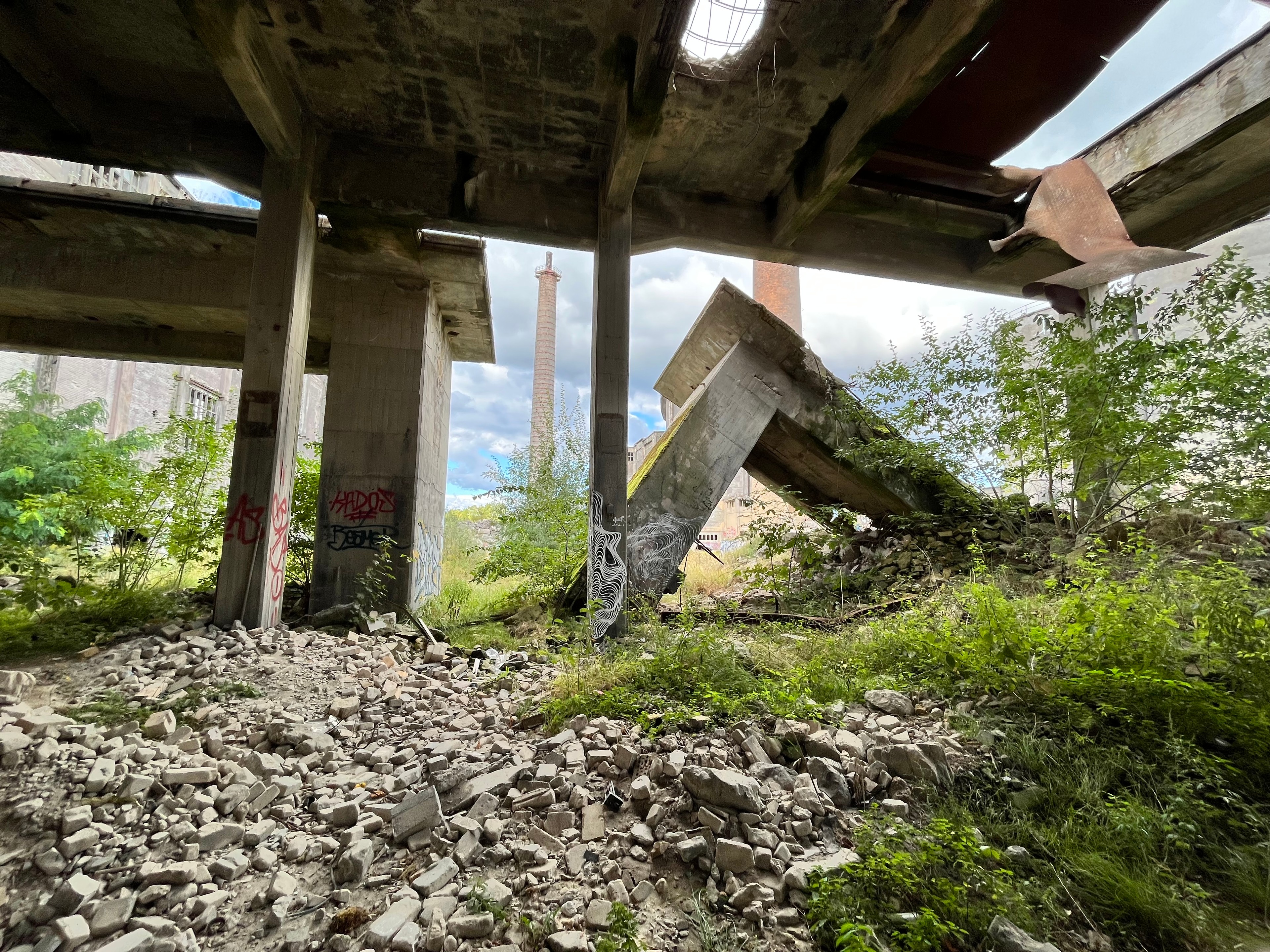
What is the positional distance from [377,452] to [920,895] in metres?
7.18

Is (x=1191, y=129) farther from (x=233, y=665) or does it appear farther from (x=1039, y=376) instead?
(x=233, y=665)

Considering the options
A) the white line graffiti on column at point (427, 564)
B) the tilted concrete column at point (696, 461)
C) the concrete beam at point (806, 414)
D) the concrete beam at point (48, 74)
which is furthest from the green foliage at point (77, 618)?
→ the concrete beam at point (806, 414)

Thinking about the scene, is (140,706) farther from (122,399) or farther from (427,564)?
(122,399)

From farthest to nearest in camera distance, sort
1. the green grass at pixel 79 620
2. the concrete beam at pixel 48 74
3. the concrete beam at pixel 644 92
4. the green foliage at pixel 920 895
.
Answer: the concrete beam at pixel 48 74
the concrete beam at pixel 644 92
the green grass at pixel 79 620
the green foliage at pixel 920 895

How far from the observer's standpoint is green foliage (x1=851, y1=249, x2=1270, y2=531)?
5.42 m

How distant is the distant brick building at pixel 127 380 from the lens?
501 inches

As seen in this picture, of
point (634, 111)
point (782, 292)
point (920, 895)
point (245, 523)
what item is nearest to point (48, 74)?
point (245, 523)

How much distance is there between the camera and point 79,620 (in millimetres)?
4934

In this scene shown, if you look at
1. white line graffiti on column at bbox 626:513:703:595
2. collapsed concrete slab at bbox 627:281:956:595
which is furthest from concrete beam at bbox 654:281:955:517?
white line graffiti on column at bbox 626:513:703:595

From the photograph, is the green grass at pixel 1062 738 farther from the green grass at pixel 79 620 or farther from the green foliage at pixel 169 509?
the green foliage at pixel 169 509

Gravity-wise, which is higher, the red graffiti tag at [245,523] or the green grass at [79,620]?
the red graffiti tag at [245,523]

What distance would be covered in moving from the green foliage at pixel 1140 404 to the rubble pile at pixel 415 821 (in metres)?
4.31

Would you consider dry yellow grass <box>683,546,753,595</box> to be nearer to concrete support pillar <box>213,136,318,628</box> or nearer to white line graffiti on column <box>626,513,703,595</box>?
white line graffiti on column <box>626,513,703,595</box>

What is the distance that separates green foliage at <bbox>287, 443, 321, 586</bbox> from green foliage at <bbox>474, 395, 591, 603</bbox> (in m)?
2.17
